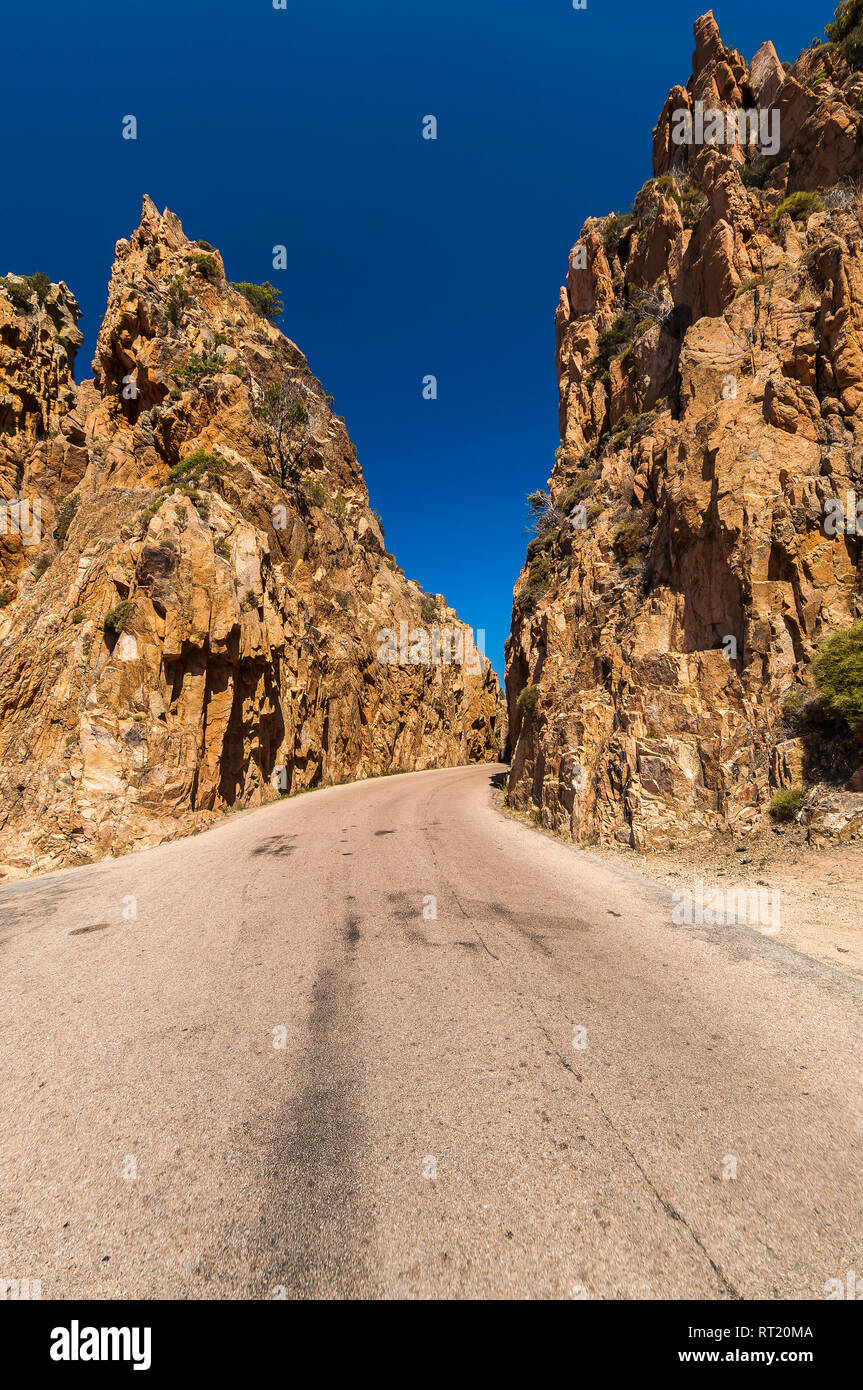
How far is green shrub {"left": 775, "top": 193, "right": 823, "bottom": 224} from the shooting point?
48.6 ft

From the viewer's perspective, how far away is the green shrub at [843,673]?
791cm

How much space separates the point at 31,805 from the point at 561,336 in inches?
1297

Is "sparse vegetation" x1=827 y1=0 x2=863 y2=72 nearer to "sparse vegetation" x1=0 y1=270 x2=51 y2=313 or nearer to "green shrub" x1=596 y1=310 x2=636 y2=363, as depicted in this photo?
"green shrub" x1=596 y1=310 x2=636 y2=363

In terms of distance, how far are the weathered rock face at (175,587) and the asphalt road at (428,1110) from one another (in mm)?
8311

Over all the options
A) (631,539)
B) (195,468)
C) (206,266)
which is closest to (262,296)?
(206,266)

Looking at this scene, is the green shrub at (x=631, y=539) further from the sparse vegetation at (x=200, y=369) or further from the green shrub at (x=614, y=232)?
the sparse vegetation at (x=200, y=369)

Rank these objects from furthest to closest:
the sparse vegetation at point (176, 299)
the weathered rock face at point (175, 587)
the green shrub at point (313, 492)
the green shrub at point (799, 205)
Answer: the green shrub at point (313, 492) < the sparse vegetation at point (176, 299) < the green shrub at point (799, 205) < the weathered rock face at point (175, 587)

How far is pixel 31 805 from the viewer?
1261 centimetres

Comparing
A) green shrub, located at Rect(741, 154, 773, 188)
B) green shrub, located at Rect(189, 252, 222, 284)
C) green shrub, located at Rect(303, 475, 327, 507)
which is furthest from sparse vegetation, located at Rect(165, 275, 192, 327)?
green shrub, located at Rect(741, 154, 773, 188)

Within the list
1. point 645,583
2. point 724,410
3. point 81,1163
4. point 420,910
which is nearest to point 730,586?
point 645,583

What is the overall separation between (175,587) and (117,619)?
6.08 ft

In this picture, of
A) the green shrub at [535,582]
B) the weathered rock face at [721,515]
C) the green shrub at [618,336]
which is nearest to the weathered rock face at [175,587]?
the weathered rock face at [721,515]

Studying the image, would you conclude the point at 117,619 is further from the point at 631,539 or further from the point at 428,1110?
the point at 428,1110

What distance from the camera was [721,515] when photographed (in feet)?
35.8
